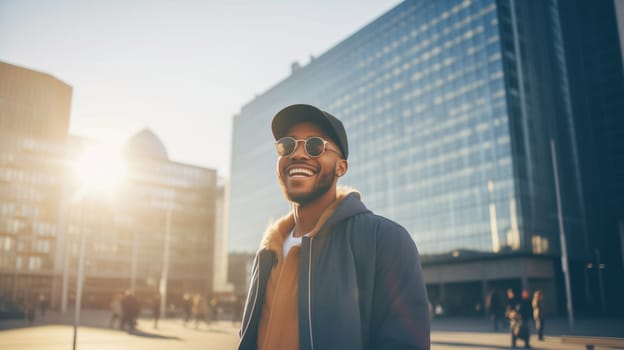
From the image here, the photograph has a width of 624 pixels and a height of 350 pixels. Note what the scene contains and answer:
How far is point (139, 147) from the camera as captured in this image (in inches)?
4070

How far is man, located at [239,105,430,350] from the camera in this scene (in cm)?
199

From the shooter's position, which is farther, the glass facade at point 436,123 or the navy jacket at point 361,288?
the glass facade at point 436,123

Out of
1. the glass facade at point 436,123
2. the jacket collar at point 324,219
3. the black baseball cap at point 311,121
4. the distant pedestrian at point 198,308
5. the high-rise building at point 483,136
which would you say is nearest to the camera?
the jacket collar at point 324,219

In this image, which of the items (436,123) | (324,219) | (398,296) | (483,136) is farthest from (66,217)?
(398,296)

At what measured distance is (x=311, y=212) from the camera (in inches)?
→ 96.4

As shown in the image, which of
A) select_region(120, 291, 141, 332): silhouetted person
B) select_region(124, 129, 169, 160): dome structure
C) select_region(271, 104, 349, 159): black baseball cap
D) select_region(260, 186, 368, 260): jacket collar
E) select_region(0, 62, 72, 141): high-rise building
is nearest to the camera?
select_region(260, 186, 368, 260): jacket collar

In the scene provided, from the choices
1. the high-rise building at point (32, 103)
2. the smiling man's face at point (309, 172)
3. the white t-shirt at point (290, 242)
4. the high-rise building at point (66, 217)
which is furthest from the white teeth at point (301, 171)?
the high-rise building at point (32, 103)

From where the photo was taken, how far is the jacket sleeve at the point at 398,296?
6.24 ft

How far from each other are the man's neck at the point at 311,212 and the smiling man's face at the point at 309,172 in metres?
0.03

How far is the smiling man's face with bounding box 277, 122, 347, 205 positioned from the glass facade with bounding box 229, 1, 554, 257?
4427cm

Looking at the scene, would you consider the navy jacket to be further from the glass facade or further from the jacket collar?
the glass facade

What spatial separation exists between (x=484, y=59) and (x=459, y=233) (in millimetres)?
17292

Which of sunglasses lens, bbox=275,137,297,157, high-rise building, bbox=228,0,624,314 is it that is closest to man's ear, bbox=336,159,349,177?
sunglasses lens, bbox=275,137,297,157

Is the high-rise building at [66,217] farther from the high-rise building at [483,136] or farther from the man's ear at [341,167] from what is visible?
the man's ear at [341,167]
